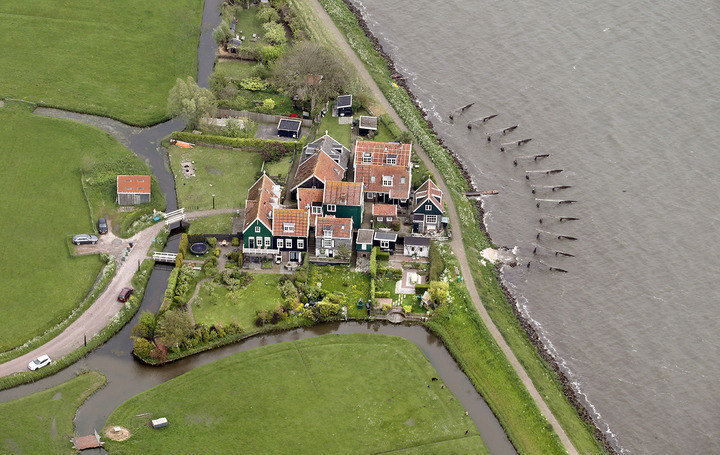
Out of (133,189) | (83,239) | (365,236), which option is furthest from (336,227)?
(83,239)

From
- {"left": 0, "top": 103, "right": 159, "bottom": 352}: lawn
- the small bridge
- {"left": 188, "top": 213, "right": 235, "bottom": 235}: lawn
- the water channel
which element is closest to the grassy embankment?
the water channel

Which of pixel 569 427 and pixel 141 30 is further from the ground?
pixel 141 30

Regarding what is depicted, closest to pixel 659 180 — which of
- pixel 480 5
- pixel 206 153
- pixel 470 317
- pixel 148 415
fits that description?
pixel 470 317

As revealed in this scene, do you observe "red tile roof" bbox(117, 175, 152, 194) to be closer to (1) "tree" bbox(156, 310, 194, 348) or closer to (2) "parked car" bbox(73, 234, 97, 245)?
(2) "parked car" bbox(73, 234, 97, 245)

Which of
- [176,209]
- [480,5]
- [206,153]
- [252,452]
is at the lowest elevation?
[252,452]

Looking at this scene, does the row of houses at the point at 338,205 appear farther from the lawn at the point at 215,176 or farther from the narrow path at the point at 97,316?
the narrow path at the point at 97,316

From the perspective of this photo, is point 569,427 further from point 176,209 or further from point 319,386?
point 176,209
